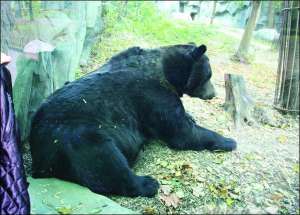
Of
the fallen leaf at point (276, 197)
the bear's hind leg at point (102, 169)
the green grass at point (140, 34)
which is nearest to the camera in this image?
the bear's hind leg at point (102, 169)

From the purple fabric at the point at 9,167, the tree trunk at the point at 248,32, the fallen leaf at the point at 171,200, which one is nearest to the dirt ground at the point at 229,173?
the fallen leaf at the point at 171,200

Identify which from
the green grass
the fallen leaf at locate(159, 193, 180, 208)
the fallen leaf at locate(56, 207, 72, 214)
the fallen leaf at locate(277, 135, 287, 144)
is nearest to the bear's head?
the fallen leaf at locate(277, 135, 287, 144)

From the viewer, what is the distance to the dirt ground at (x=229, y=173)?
3.56m

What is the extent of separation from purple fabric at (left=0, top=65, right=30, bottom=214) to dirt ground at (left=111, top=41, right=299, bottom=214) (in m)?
1.09

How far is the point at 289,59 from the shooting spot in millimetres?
6445

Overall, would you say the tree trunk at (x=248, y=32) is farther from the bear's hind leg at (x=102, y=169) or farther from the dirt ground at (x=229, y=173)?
the bear's hind leg at (x=102, y=169)

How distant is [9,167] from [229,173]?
237 cm

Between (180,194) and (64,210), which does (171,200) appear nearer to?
(180,194)

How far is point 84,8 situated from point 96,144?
5.72 meters

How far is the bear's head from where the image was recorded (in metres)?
4.94

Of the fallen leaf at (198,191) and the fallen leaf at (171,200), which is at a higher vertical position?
the fallen leaf at (198,191)

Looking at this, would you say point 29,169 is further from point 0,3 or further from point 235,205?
point 0,3

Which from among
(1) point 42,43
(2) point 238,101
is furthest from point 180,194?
(1) point 42,43

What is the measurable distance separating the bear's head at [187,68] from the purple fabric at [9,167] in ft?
8.18
